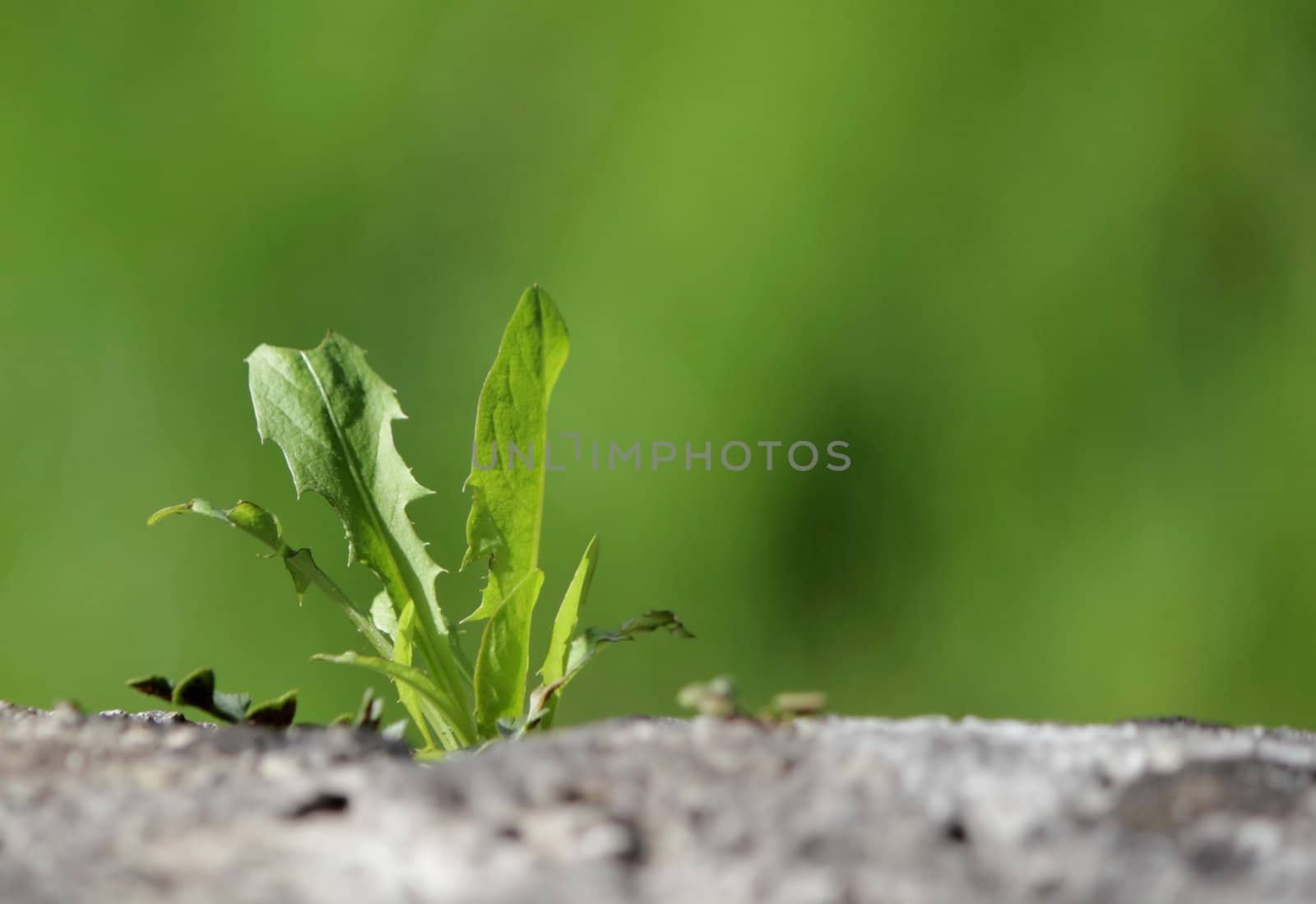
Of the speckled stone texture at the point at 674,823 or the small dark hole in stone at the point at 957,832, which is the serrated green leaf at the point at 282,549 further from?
the small dark hole in stone at the point at 957,832

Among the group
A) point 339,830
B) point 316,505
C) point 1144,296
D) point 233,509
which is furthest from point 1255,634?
point 339,830

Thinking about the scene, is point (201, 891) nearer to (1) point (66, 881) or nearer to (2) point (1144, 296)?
(1) point (66, 881)

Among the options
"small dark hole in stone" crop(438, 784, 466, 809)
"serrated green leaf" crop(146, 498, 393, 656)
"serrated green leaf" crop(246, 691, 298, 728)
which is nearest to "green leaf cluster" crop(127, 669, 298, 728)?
"serrated green leaf" crop(246, 691, 298, 728)

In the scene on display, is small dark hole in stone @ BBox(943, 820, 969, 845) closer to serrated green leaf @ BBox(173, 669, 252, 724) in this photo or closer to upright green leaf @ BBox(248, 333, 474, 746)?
serrated green leaf @ BBox(173, 669, 252, 724)

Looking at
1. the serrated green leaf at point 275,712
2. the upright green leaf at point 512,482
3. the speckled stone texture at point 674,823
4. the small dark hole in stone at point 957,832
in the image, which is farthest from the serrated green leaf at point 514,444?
the small dark hole in stone at point 957,832

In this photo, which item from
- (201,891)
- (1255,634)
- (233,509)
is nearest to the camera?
(201,891)
